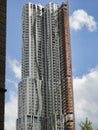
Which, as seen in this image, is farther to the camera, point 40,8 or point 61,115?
point 40,8

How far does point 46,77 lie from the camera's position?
14175 cm

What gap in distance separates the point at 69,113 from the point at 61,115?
3629 mm

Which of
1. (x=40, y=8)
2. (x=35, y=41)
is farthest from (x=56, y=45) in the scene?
(x=40, y=8)

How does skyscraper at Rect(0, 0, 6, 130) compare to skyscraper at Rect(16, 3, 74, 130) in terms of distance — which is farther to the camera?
skyscraper at Rect(16, 3, 74, 130)

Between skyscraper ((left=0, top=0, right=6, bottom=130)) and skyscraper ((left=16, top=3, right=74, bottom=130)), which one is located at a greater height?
skyscraper ((left=16, top=3, right=74, bottom=130))

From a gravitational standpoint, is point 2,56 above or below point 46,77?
below

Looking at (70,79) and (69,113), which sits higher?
(70,79)

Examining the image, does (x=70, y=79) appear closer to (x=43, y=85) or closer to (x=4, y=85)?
(x=43, y=85)

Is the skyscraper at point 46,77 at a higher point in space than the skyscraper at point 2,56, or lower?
higher

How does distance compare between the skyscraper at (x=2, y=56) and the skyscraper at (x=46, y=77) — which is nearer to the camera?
the skyscraper at (x=2, y=56)

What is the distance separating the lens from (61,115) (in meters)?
139

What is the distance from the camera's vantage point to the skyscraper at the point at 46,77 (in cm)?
13825

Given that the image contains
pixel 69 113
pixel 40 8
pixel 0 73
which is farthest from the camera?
pixel 40 8

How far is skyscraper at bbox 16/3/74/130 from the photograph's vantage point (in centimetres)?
13825
